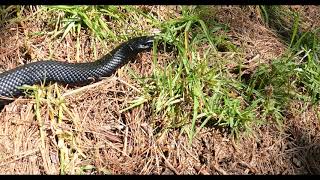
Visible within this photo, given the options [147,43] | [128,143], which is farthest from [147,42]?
[128,143]

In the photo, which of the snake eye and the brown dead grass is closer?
the brown dead grass

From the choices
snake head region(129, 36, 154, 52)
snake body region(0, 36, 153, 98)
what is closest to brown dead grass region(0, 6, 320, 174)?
snake body region(0, 36, 153, 98)

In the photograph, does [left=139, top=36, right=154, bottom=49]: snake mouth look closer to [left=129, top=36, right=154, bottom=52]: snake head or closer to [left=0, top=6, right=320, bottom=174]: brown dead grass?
[left=129, top=36, right=154, bottom=52]: snake head

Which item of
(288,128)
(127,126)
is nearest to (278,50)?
(288,128)

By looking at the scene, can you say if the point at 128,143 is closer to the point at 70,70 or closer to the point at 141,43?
the point at 70,70

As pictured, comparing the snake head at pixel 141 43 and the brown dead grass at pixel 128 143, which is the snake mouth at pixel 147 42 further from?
the brown dead grass at pixel 128 143

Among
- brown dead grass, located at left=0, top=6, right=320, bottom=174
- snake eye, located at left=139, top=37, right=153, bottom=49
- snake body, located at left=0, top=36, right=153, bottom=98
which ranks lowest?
brown dead grass, located at left=0, top=6, right=320, bottom=174

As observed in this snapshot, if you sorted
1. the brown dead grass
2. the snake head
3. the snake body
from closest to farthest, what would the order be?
the brown dead grass
the snake body
the snake head
